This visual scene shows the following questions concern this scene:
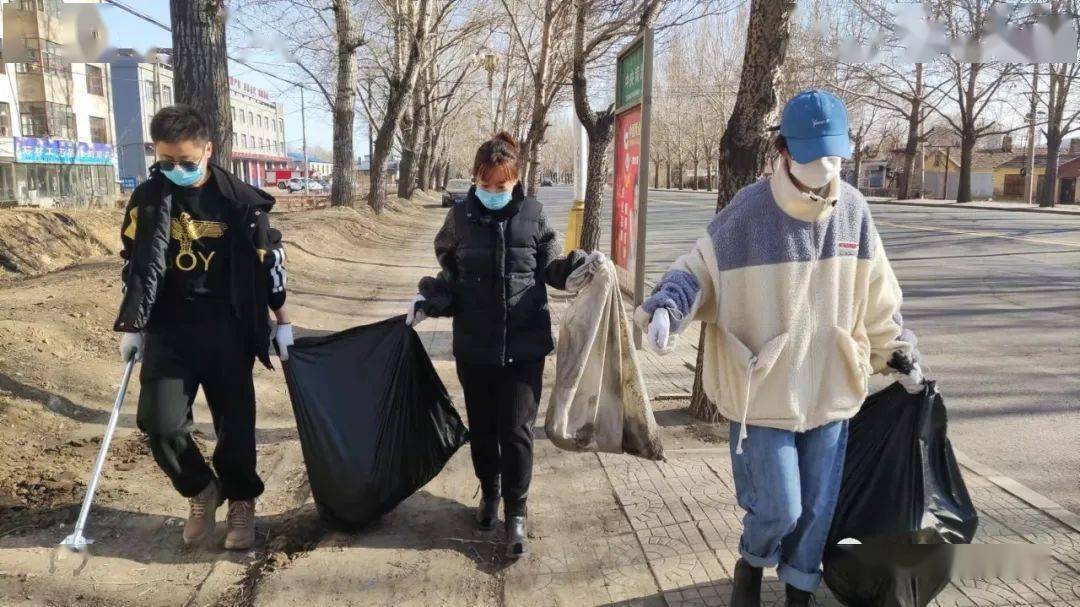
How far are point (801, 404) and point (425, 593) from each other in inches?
63.7

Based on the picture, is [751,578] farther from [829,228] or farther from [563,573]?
[829,228]

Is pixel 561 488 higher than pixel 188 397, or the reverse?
pixel 188 397

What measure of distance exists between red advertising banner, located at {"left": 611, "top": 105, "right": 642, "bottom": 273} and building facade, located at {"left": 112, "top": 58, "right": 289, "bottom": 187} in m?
14.6

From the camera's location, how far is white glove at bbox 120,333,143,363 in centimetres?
302

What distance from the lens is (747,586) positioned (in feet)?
8.30

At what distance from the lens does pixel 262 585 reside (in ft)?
9.59

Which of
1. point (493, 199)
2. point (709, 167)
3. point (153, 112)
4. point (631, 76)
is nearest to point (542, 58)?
point (631, 76)

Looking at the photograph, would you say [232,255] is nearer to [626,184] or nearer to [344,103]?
[626,184]

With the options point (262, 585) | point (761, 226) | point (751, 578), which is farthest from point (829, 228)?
point (262, 585)

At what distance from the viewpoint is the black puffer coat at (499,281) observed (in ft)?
9.97

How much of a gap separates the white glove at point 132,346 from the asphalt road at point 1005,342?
172 inches

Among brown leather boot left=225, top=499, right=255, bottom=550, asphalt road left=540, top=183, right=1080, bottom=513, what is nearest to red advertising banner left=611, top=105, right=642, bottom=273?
asphalt road left=540, top=183, right=1080, bottom=513

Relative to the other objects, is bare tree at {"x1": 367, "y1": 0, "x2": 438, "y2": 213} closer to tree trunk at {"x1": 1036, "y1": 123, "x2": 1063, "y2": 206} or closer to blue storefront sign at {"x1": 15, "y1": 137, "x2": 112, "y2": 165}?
blue storefront sign at {"x1": 15, "y1": 137, "x2": 112, "y2": 165}

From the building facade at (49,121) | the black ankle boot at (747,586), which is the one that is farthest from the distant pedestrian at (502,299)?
the building facade at (49,121)
